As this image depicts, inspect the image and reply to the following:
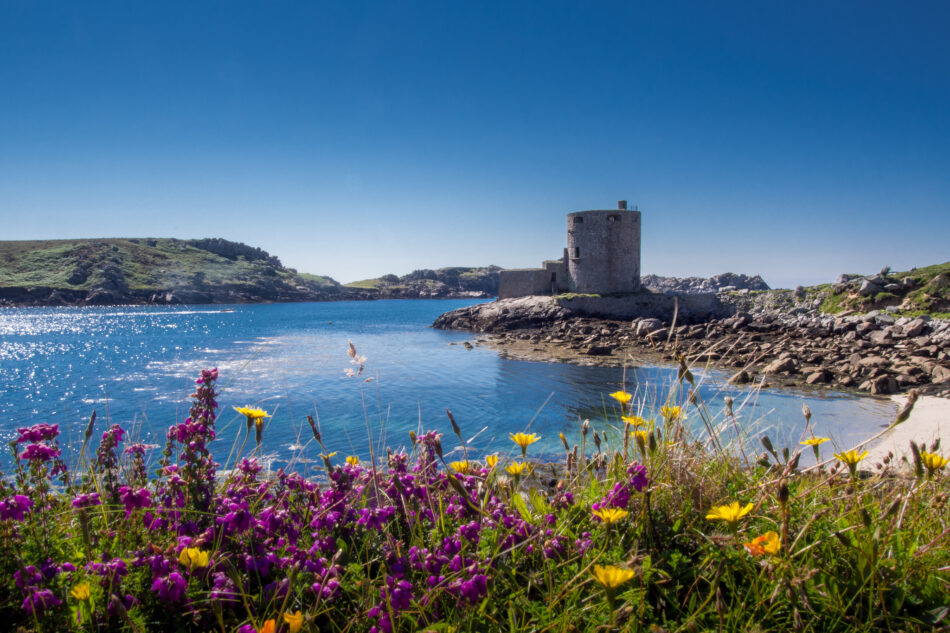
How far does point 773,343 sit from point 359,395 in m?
19.1

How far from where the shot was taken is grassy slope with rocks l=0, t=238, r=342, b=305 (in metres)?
96.2

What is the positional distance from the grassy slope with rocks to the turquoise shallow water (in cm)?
7252

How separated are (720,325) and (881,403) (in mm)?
17234

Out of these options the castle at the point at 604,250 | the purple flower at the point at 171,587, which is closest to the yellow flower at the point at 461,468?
the purple flower at the point at 171,587

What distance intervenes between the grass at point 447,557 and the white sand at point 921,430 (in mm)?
8174

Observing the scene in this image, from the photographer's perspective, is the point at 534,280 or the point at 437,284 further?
the point at 437,284

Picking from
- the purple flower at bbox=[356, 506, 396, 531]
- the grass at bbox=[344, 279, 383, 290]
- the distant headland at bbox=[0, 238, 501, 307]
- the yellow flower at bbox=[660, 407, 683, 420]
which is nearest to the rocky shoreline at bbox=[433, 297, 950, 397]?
the yellow flower at bbox=[660, 407, 683, 420]

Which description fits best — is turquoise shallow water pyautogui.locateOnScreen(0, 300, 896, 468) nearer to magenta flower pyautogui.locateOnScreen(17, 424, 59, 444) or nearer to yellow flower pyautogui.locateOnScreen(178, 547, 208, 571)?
magenta flower pyautogui.locateOnScreen(17, 424, 59, 444)

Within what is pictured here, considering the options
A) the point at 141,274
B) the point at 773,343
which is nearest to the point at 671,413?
the point at 773,343

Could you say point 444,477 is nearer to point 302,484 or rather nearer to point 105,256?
point 302,484

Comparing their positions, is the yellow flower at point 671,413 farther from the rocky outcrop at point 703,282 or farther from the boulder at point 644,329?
the rocky outcrop at point 703,282

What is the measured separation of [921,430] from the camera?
10.8m

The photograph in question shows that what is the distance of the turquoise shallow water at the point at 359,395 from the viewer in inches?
448

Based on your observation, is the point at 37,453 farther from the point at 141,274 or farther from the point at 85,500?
the point at 141,274
